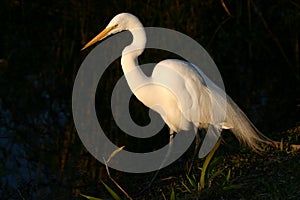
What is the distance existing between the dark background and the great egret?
0.60m

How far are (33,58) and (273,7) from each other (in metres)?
3.53

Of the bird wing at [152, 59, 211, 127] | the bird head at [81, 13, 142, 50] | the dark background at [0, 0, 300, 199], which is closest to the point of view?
the bird head at [81, 13, 142, 50]

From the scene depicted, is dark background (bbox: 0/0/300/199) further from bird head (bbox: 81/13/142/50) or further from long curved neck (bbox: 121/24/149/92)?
bird head (bbox: 81/13/142/50)

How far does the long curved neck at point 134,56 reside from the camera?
4113 millimetres

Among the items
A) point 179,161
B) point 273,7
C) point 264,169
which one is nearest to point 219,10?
point 273,7

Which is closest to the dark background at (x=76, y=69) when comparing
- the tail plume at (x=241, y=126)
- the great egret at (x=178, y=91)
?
the tail plume at (x=241, y=126)

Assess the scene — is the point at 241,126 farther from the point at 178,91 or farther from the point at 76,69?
the point at 76,69

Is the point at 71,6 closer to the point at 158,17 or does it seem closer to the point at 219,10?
the point at 158,17

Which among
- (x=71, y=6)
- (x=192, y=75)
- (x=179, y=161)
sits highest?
(x=71, y=6)

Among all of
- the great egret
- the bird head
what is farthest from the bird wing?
the bird head

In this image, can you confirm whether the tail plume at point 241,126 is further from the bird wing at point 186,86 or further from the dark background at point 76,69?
the dark background at point 76,69

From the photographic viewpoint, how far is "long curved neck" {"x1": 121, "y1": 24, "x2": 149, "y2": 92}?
13.5ft

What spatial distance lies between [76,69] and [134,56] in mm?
3094

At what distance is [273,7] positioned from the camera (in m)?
8.28
